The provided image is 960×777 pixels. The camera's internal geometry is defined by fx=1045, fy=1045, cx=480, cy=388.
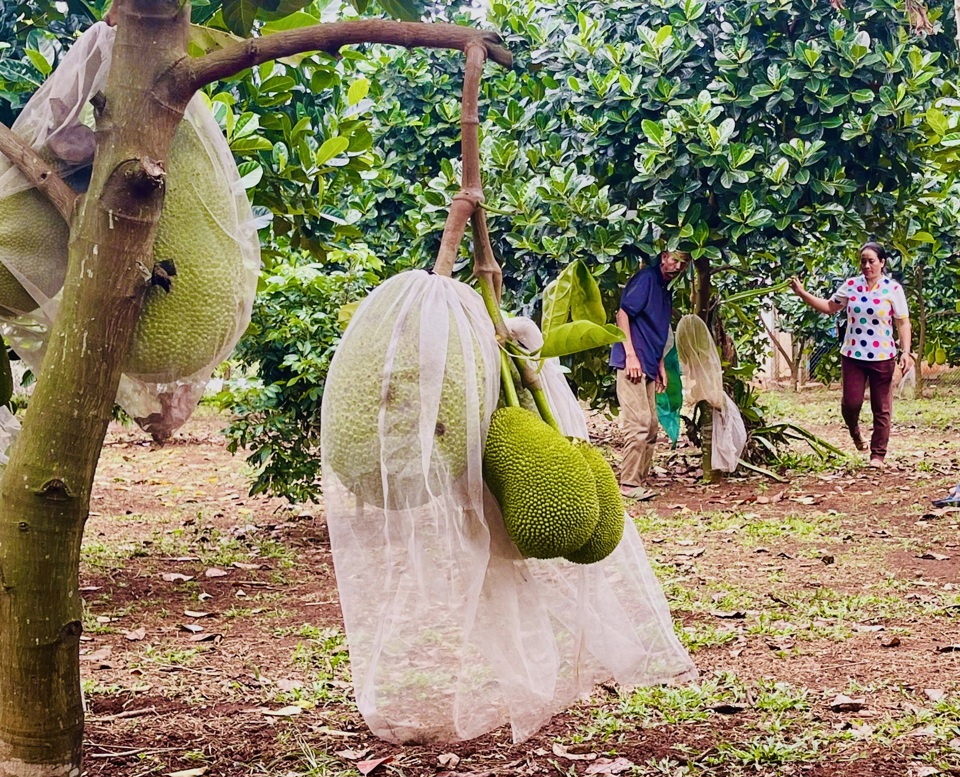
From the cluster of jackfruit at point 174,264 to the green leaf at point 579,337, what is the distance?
0.49 m

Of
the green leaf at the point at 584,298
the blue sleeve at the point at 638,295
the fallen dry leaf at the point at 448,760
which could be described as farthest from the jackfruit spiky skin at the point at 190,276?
the blue sleeve at the point at 638,295

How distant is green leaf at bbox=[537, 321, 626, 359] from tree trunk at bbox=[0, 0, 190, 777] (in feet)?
1.78

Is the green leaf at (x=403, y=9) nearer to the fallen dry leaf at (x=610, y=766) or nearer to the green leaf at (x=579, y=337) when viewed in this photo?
the green leaf at (x=579, y=337)

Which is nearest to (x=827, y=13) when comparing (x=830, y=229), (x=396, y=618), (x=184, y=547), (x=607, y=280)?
(x=830, y=229)

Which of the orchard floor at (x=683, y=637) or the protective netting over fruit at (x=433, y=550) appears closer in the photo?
the protective netting over fruit at (x=433, y=550)

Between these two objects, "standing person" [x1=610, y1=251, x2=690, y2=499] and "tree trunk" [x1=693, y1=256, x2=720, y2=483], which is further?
"tree trunk" [x1=693, y1=256, x2=720, y2=483]

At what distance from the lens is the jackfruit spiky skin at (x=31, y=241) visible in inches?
57.6

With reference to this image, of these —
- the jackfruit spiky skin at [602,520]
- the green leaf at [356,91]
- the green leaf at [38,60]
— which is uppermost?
the green leaf at [356,91]

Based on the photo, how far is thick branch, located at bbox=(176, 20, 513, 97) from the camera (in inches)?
52.0

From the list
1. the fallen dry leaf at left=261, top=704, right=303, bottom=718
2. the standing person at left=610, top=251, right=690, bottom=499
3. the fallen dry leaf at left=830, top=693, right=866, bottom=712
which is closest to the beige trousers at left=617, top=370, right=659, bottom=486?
the standing person at left=610, top=251, right=690, bottom=499

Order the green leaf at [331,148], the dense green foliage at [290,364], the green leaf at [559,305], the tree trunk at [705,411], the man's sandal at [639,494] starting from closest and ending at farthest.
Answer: the green leaf at [559,305]
the green leaf at [331,148]
the dense green foliage at [290,364]
the man's sandal at [639,494]
the tree trunk at [705,411]

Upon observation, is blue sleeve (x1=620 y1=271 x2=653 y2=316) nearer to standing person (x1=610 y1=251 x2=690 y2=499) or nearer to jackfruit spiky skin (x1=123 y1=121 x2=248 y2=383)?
standing person (x1=610 y1=251 x2=690 y2=499)

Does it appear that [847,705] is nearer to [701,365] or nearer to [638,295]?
[638,295]

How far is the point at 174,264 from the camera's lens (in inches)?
56.7
